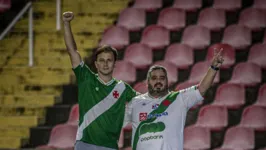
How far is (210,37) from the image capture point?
18.6 ft

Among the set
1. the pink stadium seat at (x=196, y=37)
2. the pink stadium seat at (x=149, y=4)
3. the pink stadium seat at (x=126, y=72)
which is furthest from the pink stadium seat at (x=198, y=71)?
the pink stadium seat at (x=149, y=4)

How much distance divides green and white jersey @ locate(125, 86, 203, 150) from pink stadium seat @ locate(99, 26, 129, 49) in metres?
2.46

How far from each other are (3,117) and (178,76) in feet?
5.00

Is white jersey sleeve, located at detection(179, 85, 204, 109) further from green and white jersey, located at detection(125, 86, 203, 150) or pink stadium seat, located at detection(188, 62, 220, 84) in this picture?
pink stadium seat, located at detection(188, 62, 220, 84)

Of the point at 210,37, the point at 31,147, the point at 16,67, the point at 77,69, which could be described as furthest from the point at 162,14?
the point at 77,69

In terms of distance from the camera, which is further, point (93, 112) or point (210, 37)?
point (210, 37)

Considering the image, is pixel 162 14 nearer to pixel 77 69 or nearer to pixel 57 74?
pixel 57 74

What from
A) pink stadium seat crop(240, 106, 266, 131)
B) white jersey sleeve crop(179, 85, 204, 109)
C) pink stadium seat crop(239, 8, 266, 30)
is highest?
pink stadium seat crop(239, 8, 266, 30)

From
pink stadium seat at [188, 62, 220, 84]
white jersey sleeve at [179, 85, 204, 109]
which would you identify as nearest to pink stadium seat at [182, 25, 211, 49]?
pink stadium seat at [188, 62, 220, 84]

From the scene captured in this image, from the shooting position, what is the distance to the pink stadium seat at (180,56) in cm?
546

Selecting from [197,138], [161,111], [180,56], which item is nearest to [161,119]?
[161,111]

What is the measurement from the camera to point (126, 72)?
5391 millimetres

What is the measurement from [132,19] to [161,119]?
280 centimetres

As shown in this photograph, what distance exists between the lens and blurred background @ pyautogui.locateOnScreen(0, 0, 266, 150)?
4.99m
